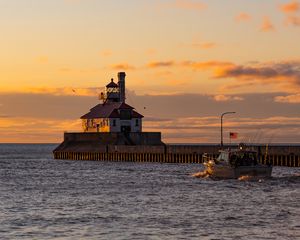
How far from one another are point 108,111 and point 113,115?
2.28 m

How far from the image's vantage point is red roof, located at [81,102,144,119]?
128m

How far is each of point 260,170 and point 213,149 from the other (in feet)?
113

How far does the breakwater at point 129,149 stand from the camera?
4146 inches

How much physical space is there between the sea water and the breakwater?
34.7 meters

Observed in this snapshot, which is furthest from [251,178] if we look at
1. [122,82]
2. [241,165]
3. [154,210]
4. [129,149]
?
[122,82]

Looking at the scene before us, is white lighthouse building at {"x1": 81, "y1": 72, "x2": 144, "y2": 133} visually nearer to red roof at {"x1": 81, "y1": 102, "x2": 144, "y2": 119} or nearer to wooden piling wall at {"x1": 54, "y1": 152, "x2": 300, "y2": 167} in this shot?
red roof at {"x1": 81, "y1": 102, "x2": 144, "y2": 119}

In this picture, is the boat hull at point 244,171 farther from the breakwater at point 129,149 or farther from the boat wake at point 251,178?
the breakwater at point 129,149

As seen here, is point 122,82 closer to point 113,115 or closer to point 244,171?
point 113,115

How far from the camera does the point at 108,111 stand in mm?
129875

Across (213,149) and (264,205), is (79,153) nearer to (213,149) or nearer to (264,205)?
(213,149)

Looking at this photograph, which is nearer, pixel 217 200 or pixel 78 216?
pixel 78 216

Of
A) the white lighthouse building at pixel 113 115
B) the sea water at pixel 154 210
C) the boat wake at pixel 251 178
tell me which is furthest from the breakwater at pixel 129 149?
the sea water at pixel 154 210

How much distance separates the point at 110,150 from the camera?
123 m

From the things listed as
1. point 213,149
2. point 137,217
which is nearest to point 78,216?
point 137,217
